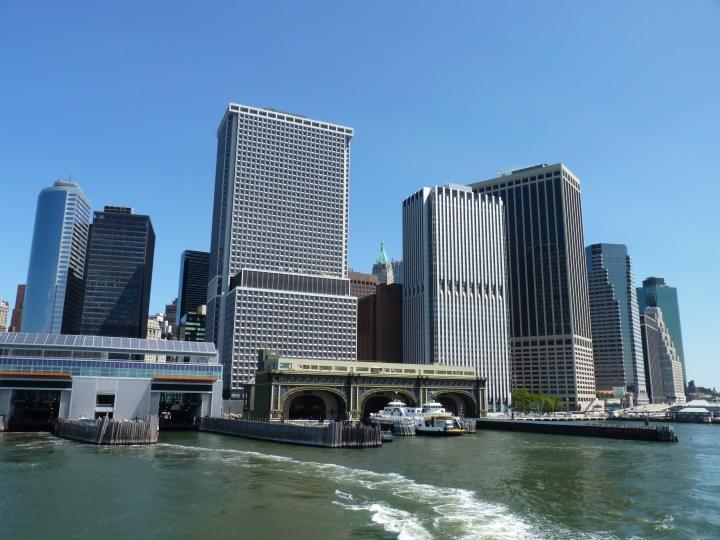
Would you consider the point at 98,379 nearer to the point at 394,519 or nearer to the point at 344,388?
the point at 344,388

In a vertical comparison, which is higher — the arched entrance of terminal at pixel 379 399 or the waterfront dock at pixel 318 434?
the arched entrance of terminal at pixel 379 399

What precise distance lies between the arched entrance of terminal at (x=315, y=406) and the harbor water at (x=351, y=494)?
7062 centimetres

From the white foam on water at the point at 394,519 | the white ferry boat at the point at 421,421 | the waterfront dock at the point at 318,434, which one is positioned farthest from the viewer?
the white ferry boat at the point at 421,421

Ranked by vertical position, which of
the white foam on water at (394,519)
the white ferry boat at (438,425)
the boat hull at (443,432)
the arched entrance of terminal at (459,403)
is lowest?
the white foam on water at (394,519)

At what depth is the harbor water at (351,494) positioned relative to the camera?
40688mm

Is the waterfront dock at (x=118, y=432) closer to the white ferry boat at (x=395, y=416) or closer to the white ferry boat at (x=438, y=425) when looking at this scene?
the white ferry boat at (x=395, y=416)

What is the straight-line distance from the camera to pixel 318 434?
9675 cm

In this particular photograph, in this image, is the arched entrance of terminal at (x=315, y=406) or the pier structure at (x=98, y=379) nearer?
the pier structure at (x=98, y=379)

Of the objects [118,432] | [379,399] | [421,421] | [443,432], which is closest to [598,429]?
[443,432]

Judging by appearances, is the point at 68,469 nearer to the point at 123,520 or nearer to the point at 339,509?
the point at 123,520

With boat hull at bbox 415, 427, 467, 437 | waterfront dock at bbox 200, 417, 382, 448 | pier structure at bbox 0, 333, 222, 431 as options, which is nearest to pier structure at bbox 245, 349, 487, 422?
pier structure at bbox 0, 333, 222, 431

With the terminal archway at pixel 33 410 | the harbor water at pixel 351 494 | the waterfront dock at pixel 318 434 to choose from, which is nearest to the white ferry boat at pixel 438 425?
the waterfront dock at pixel 318 434

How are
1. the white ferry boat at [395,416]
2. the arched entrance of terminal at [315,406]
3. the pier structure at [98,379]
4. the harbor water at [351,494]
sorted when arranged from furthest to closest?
the arched entrance of terminal at [315,406]
the white ferry boat at [395,416]
the pier structure at [98,379]
the harbor water at [351,494]

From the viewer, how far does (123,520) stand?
4256cm
